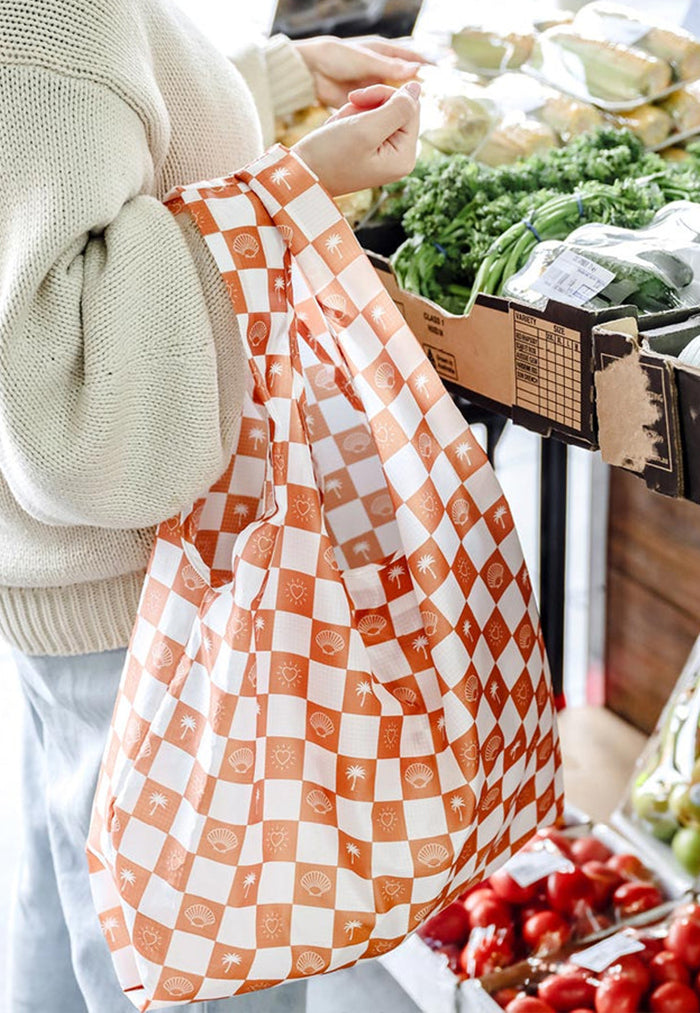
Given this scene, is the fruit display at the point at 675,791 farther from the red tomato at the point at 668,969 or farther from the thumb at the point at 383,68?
the thumb at the point at 383,68

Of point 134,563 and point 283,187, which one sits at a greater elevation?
point 283,187

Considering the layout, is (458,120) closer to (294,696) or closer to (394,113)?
(394,113)

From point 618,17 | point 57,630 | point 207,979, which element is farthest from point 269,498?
point 618,17

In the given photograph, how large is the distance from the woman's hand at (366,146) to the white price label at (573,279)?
169 mm

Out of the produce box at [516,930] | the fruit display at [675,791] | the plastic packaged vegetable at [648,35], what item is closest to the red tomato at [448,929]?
the produce box at [516,930]

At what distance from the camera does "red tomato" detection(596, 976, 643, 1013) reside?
4.38ft

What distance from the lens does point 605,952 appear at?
1421mm

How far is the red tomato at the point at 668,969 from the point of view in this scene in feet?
4.51

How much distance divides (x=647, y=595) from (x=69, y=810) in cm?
128

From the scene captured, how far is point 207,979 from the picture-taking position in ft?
3.16

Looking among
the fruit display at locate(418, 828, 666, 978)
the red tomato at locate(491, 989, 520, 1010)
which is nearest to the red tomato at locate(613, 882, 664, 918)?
the fruit display at locate(418, 828, 666, 978)

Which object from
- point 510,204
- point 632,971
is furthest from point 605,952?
point 510,204

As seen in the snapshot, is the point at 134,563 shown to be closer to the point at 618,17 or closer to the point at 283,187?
the point at 283,187

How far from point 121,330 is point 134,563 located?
0.26 meters
